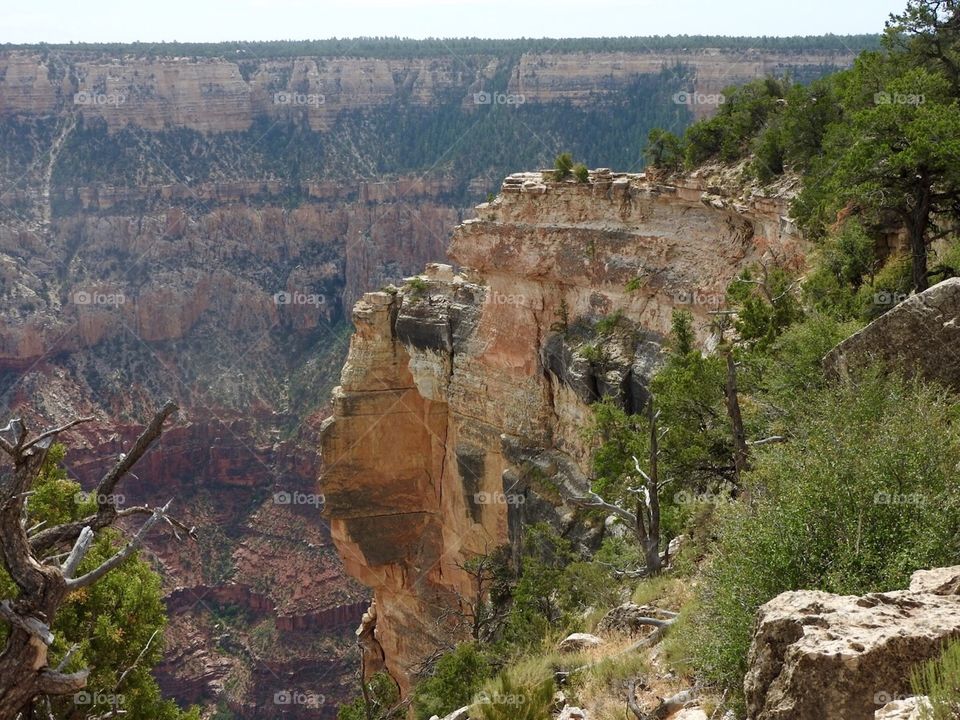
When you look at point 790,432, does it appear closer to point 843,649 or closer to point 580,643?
point 580,643

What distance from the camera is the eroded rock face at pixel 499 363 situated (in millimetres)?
27688

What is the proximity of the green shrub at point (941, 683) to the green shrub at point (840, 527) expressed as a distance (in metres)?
2.31

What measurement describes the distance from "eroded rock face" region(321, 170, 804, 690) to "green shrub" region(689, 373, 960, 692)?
14141mm

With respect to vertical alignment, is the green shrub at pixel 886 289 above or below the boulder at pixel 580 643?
above

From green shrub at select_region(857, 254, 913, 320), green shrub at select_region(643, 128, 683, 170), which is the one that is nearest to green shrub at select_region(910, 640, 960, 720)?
green shrub at select_region(857, 254, 913, 320)

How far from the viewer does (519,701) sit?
10711 millimetres

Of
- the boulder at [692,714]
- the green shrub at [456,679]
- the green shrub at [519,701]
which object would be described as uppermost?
the boulder at [692,714]

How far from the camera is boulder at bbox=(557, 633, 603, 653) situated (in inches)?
518

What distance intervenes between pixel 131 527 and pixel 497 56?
57.1 meters

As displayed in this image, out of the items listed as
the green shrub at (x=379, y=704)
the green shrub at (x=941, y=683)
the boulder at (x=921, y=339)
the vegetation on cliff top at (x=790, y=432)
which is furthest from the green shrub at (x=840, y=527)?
the green shrub at (x=379, y=704)

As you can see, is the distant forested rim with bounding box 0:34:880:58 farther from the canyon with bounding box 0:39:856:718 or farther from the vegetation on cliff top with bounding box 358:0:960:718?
the vegetation on cliff top with bounding box 358:0:960:718

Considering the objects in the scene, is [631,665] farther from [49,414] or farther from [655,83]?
[655,83]

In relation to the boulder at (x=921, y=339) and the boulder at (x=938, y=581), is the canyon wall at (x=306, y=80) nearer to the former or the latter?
the boulder at (x=921, y=339)

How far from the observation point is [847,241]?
2131 centimetres
